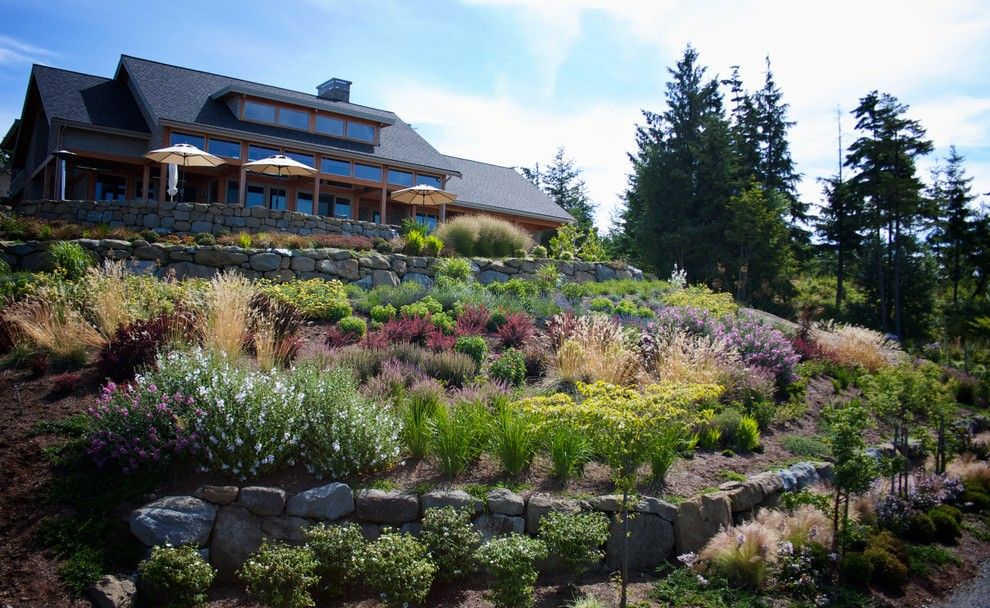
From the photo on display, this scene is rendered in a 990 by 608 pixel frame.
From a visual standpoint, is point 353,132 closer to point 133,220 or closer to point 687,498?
point 133,220

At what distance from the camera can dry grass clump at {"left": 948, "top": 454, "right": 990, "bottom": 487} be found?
7866 millimetres

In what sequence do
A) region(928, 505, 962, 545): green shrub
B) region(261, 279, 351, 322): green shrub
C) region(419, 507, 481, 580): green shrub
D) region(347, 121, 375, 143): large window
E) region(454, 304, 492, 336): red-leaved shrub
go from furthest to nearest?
region(347, 121, 375, 143): large window < region(261, 279, 351, 322): green shrub < region(454, 304, 492, 336): red-leaved shrub < region(928, 505, 962, 545): green shrub < region(419, 507, 481, 580): green shrub

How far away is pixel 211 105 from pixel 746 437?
1995cm

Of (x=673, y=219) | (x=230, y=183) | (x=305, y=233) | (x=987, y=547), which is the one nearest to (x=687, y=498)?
(x=987, y=547)

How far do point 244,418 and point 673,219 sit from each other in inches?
951

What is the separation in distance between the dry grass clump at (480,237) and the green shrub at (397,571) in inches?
450

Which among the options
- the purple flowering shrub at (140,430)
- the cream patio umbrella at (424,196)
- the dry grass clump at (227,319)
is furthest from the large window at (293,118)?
the purple flowering shrub at (140,430)

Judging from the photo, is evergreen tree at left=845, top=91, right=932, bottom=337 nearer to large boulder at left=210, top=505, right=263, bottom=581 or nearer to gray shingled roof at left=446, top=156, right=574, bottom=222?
gray shingled roof at left=446, top=156, right=574, bottom=222

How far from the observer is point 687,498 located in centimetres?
545

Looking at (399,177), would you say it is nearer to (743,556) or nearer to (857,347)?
(857,347)

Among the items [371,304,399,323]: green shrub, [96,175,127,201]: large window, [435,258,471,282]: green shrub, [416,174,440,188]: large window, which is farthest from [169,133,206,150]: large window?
[371,304,399,323]: green shrub

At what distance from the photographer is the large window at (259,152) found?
2090 cm

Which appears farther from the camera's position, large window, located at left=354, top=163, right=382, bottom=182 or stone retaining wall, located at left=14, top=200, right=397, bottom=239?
large window, located at left=354, top=163, right=382, bottom=182

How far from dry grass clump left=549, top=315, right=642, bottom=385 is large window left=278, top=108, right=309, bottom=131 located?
16.7 metres
